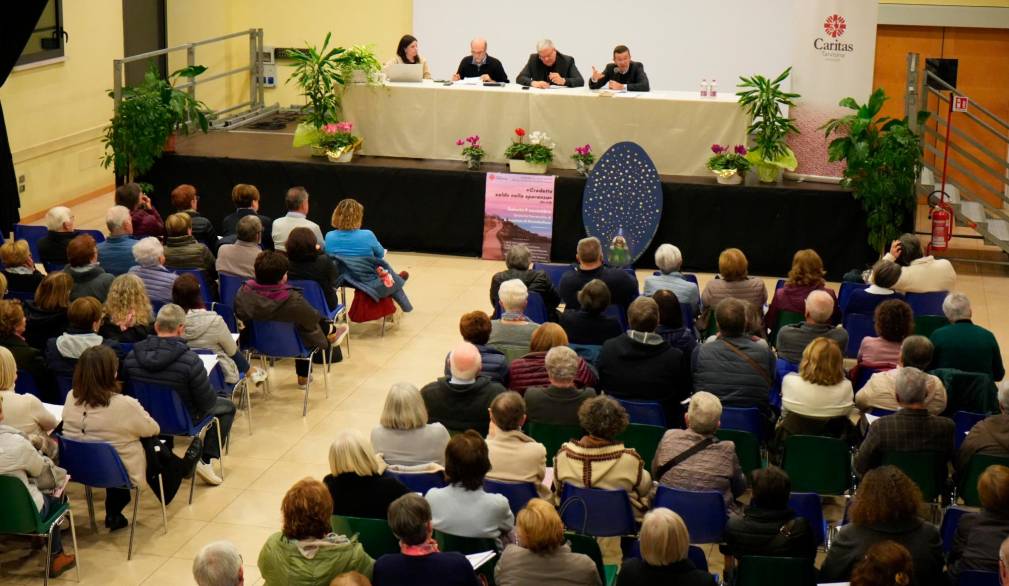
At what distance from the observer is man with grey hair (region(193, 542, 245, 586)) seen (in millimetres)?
4363

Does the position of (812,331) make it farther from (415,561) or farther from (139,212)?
(139,212)

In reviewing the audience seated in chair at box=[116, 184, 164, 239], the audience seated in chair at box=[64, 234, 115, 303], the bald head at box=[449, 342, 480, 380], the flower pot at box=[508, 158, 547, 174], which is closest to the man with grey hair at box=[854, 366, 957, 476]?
the bald head at box=[449, 342, 480, 380]

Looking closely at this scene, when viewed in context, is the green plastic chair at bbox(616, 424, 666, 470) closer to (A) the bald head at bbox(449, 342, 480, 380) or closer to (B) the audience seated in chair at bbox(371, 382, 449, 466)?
(A) the bald head at bbox(449, 342, 480, 380)

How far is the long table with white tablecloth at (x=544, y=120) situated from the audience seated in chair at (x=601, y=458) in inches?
264

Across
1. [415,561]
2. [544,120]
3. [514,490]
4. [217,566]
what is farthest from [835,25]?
[217,566]

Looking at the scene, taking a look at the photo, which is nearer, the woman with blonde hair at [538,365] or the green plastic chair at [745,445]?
the green plastic chair at [745,445]

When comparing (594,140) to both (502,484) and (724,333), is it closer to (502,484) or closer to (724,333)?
(724,333)

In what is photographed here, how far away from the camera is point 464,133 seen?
12.3 metres

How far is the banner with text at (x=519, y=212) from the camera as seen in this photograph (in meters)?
11.8

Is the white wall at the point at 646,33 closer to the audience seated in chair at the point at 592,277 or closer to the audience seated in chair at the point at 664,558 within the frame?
the audience seated in chair at the point at 592,277

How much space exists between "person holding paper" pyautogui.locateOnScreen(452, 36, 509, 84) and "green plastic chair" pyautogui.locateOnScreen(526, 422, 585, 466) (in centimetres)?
746

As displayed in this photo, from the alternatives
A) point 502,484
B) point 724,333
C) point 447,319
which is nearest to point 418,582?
point 502,484

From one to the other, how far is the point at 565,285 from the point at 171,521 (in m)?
3.08

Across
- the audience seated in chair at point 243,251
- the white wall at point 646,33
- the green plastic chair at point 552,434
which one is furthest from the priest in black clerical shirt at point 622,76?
the green plastic chair at point 552,434
